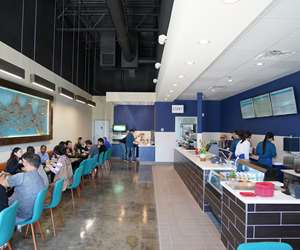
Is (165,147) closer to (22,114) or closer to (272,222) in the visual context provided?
(22,114)

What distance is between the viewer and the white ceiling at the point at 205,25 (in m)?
2.56

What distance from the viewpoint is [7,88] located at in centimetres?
570

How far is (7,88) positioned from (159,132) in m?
7.18

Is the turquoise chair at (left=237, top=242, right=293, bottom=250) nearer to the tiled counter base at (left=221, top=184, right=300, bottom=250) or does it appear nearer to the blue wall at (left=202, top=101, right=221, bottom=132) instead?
the tiled counter base at (left=221, top=184, right=300, bottom=250)

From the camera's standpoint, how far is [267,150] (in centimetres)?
574

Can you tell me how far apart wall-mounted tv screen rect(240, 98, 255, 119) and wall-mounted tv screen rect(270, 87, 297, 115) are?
1.38m

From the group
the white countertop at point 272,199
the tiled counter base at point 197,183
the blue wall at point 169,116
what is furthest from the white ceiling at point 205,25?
the blue wall at point 169,116

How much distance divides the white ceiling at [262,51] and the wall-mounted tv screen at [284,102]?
40 cm

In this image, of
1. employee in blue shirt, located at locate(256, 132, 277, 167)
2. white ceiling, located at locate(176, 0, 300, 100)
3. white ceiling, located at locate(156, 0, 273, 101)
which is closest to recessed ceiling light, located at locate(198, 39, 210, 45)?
white ceiling, located at locate(156, 0, 273, 101)

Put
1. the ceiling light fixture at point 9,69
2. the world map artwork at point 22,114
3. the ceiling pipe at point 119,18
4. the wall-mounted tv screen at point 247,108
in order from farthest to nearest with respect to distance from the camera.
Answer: the wall-mounted tv screen at point 247,108 < the world map artwork at point 22,114 < the ceiling pipe at point 119,18 < the ceiling light fixture at point 9,69

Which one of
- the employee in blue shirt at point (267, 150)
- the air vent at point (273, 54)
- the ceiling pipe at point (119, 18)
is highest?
the ceiling pipe at point (119, 18)

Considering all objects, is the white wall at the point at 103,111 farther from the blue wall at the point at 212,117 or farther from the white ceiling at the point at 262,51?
the white ceiling at the point at 262,51

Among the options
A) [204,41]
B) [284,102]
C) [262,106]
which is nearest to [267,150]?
[284,102]

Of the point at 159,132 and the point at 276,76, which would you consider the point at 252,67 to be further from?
the point at 159,132
